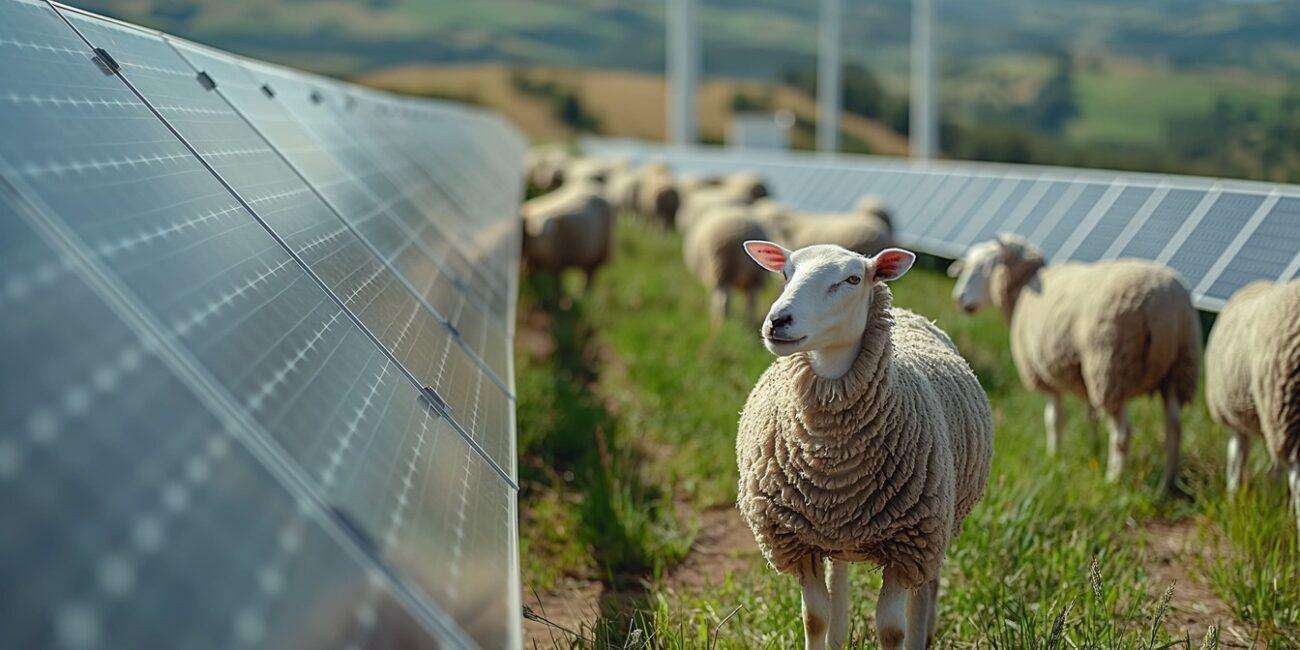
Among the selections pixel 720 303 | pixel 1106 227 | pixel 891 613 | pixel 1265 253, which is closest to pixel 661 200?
pixel 720 303

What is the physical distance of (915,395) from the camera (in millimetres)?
3613

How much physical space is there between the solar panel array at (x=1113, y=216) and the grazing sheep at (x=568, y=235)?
12.5 ft

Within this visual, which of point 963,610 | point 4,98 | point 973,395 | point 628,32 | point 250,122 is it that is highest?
point 4,98

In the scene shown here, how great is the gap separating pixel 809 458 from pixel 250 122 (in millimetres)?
2822

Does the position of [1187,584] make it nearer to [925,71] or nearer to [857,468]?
[857,468]

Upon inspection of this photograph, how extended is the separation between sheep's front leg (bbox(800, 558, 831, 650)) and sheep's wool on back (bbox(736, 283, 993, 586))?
0.12 ft

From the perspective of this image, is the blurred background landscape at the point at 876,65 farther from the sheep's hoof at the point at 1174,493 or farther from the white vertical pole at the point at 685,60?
the sheep's hoof at the point at 1174,493

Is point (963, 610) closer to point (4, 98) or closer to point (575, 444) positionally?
point (575, 444)

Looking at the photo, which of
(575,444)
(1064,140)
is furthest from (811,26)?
(575,444)

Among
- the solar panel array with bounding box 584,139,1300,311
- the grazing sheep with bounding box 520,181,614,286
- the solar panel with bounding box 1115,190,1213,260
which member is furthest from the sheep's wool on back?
the grazing sheep with bounding box 520,181,614,286

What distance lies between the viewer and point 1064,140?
6356cm

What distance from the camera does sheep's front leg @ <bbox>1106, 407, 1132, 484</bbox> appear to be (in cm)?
611

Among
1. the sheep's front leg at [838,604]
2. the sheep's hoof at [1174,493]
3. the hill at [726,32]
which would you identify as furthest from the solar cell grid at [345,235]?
the hill at [726,32]

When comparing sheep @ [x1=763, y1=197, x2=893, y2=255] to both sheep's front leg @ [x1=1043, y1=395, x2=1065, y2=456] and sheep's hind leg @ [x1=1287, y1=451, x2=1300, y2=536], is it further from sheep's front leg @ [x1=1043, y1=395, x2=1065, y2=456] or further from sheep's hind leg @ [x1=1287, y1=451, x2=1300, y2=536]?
sheep's hind leg @ [x1=1287, y1=451, x2=1300, y2=536]
